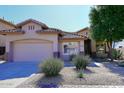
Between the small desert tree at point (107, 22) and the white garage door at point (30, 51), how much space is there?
5.73 meters

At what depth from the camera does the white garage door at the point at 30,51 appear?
2208 cm

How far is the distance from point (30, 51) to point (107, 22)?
30.6 feet

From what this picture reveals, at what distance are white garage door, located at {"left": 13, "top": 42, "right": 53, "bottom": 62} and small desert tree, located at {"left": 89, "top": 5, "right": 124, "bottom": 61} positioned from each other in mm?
5734

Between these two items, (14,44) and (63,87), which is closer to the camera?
(63,87)

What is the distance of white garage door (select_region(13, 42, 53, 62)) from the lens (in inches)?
869

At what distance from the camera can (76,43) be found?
2323cm

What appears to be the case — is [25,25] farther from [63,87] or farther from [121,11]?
[63,87]

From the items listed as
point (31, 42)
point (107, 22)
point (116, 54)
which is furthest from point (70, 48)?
point (116, 54)

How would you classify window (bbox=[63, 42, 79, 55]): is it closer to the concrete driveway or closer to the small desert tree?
the small desert tree

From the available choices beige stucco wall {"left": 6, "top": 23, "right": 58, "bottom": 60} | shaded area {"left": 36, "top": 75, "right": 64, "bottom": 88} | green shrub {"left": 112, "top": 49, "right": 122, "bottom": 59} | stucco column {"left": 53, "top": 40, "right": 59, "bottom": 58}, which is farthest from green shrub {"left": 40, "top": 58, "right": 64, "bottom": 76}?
green shrub {"left": 112, "top": 49, "right": 122, "bottom": 59}

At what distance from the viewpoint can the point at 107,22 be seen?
1972cm

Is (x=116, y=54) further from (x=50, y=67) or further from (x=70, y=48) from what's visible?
(x=50, y=67)

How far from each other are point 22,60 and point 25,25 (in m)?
4.13
